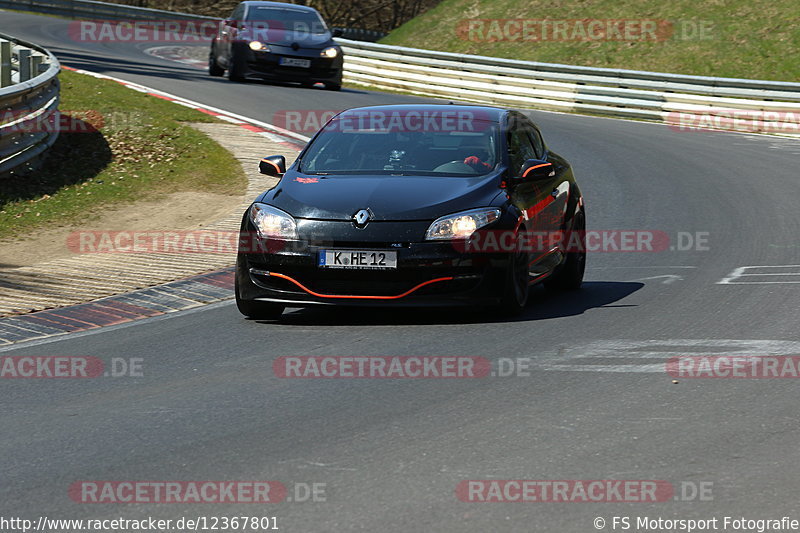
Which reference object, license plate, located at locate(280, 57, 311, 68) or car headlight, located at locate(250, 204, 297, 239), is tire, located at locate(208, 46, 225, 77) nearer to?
license plate, located at locate(280, 57, 311, 68)

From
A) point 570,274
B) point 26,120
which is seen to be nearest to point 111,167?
point 26,120

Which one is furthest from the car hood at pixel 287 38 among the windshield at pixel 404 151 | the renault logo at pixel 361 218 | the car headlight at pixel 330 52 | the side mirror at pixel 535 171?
the renault logo at pixel 361 218

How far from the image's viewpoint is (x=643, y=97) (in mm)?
28125

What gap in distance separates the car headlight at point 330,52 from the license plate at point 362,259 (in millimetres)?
19087

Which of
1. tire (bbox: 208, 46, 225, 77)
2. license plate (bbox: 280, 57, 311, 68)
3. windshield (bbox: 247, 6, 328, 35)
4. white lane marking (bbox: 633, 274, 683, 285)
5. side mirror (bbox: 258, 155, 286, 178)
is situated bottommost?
tire (bbox: 208, 46, 225, 77)

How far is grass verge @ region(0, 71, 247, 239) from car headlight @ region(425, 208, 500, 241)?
666 cm

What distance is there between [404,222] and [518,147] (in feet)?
6.16

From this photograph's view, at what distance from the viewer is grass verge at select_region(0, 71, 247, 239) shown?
50.1 feet

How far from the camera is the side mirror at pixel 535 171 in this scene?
9.69m

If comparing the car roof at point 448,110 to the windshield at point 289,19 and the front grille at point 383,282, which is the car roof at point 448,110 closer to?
the front grille at point 383,282

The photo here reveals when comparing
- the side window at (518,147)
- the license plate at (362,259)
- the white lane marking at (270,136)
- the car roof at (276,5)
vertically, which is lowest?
the white lane marking at (270,136)

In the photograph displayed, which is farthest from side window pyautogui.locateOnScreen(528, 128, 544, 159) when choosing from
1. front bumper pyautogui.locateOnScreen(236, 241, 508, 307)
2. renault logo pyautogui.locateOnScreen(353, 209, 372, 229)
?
renault logo pyautogui.locateOnScreen(353, 209, 372, 229)

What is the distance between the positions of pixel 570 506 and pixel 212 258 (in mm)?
7480

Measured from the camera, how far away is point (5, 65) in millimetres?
21047
